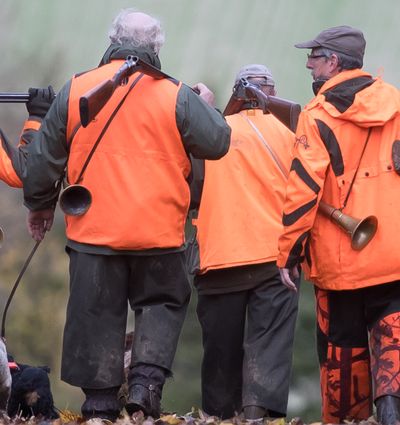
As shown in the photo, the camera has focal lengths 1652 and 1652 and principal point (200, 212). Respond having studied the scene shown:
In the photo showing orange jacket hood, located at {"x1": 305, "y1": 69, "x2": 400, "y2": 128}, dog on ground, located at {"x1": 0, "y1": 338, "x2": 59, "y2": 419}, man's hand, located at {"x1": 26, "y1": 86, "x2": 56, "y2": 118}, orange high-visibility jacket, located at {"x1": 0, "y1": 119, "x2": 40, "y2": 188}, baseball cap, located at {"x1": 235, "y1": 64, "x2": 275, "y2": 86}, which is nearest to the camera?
orange jacket hood, located at {"x1": 305, "y1": 69, "x2": 400, "y2": 128}

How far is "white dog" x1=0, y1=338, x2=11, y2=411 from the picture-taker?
761 cm

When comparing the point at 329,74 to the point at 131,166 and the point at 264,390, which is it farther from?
the point at 264,390

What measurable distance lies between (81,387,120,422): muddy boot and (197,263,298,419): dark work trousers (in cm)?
117

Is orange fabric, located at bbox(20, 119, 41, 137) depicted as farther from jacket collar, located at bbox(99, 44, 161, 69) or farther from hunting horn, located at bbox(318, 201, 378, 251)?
hunting horn, located at bbox(318, 201, 378, 251)

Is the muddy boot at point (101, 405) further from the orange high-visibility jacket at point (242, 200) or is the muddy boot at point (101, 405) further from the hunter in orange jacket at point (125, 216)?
the orange high-visibility jacket at point (242, 200)

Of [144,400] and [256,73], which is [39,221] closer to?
[144,400]

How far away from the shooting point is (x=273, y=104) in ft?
28.3

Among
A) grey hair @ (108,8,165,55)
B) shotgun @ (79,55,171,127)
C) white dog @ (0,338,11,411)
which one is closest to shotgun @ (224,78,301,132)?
grey hair @ (108,8,165,55)

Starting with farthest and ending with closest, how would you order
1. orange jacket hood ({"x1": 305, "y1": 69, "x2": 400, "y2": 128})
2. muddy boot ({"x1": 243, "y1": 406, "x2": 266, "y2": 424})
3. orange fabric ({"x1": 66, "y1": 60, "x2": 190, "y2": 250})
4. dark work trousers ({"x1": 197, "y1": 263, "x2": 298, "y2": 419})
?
dark work trousers ({"x1": 197, "y1": 263, "x2": 298, "y2": 419}) → muddy boot ({"x1": 243, "y1": 406, "x2": 266, "y2": 424}) → orange jacket hood ({"x1": 305, "y1": 69, "x2": 400, "y2": 128}) → orange fabric ({"x1": 66, "y1": 60, "x2": 190, "y2": 250})

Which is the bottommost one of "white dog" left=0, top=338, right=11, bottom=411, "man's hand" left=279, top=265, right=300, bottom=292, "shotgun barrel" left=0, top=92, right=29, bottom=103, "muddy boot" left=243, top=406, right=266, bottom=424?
"white dog" left=0, top=338, right=11, bottom=411

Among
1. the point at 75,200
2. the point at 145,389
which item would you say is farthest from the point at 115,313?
the point at 75,200

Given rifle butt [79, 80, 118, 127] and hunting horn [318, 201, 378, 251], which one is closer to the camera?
rifle butt [79, 80, 118, 127]

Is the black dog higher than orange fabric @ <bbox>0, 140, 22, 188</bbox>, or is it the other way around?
orange fabric @ <bbox>0, 140, 22, 188</bbox>

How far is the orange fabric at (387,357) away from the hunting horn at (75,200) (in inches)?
56.2
